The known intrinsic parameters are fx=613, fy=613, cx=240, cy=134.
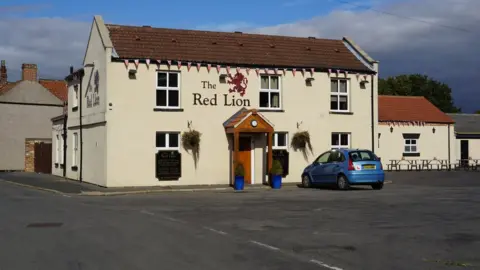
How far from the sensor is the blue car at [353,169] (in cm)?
2509

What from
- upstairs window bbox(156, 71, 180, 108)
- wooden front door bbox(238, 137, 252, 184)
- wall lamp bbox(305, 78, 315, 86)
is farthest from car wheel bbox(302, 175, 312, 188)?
upstairs window bbox(156, 71, 180, 108)

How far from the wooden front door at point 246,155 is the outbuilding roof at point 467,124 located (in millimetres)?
24755

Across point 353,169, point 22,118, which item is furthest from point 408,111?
point 22,118

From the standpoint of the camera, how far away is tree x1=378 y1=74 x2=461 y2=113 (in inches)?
3462

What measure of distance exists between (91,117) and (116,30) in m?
4.37

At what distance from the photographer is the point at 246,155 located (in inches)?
1163

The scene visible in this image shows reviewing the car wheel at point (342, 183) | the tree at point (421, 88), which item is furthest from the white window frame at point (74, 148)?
the tree at point (421, 88)

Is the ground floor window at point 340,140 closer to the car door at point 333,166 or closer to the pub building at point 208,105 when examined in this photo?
the pub building at point 208,105

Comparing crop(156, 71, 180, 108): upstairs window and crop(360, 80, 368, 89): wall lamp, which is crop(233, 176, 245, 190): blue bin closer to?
crop(156, 71, 180, 108): upstairs window

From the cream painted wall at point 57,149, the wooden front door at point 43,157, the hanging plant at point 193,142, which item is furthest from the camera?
the wooden front door at point 43,157

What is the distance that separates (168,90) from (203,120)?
2.15 m

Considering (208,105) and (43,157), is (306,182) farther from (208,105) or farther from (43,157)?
(43,157)

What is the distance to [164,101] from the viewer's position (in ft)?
92.2

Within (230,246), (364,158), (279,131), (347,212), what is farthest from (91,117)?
(230,246)
